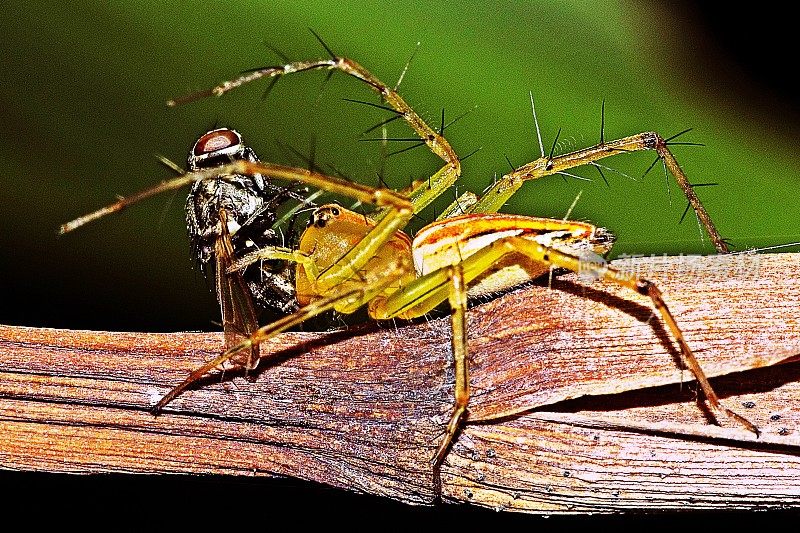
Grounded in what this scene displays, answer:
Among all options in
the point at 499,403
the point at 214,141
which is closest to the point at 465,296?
the point at 499,403

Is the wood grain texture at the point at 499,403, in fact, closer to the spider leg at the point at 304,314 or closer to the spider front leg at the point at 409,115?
the spider leg at the point at 304,314

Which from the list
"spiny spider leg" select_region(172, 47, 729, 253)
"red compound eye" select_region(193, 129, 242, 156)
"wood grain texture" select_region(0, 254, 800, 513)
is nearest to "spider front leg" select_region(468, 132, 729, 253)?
"spiny spider leg" select_region(172, 47, 729, 253)

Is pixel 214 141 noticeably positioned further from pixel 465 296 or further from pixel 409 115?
pixel 465 296

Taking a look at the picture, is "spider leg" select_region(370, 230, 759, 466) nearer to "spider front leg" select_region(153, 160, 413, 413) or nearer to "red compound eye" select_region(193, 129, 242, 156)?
"spider front leg" select_region(153, 160, 413, 413)

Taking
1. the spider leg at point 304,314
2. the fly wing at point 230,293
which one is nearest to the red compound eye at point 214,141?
the fly wing at point 230,293

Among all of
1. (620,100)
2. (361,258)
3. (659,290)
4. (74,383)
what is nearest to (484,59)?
(620,100)
